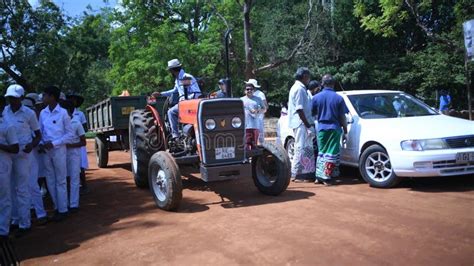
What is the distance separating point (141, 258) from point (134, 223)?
1.49 metres

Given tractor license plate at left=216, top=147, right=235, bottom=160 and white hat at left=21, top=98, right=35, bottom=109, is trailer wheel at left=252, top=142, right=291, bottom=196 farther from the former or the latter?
white hat at left=21, top=98, right=35, bottom=109

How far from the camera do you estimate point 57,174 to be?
664 centimetres

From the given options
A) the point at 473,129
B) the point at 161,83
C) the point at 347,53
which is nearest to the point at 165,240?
the point at 473,129

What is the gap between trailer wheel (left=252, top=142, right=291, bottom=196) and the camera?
720cm

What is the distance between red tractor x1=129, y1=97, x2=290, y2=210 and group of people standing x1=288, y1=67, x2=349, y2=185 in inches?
42.5

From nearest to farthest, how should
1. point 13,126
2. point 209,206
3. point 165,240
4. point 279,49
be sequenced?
1. point 165,240
2. point 13,126
3. point 209,206
4. point 279,49

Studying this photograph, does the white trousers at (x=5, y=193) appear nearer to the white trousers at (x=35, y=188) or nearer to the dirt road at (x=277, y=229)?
the dirt road at (x=277, y=229)

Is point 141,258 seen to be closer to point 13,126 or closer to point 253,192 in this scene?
point 13,126

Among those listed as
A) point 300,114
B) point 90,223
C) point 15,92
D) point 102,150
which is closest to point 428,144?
point 300,114

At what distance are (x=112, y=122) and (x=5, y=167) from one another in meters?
5.01

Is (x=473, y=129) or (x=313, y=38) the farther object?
(x=313, y=38)

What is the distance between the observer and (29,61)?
2655 centimetres

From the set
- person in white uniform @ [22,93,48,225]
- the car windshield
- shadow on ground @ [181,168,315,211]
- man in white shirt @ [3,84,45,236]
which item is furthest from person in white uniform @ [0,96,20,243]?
the car windshield

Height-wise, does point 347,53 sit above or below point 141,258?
above
